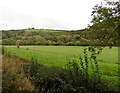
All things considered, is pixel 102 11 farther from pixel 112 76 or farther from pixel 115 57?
pixel 115 57

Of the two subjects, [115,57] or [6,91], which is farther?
[115,57]

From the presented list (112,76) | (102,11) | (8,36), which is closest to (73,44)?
(8,36)

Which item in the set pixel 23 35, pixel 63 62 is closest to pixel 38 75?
pixel 63 62

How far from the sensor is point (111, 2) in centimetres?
1952

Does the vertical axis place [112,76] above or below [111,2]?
below

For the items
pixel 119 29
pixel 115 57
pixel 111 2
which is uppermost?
pixel 111 2

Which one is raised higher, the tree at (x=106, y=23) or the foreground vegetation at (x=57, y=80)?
the tree at (x=106, y=23)

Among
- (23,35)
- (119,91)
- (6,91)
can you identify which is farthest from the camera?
(23,35)

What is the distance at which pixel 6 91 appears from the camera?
43.7 feet

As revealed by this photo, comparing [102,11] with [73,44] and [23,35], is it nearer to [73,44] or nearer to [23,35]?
[73,44]

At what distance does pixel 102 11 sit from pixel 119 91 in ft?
14.9

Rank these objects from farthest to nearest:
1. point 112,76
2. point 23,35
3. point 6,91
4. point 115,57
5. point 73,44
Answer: point 23,35
point 73,44
point 115,57
point 112,76
point 6,91

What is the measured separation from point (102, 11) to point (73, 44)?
25113mm

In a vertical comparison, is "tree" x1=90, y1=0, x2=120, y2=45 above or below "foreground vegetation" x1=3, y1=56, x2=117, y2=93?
above
